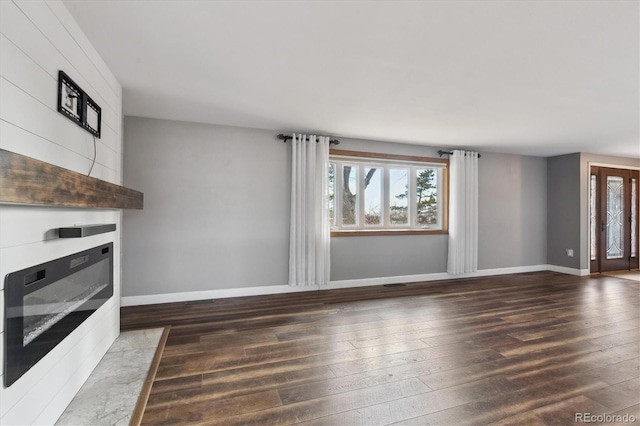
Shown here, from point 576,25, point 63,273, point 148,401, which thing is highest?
point 576,25

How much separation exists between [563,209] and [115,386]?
24.9 feet

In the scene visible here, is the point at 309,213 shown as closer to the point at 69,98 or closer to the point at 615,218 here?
the point at 69,98

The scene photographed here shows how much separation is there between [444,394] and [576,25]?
2.52 meters

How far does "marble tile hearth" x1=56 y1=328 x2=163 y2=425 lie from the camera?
177 cm

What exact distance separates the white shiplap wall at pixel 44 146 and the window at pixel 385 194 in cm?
326

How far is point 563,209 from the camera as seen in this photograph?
607 cm

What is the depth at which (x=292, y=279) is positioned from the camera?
4414 mm

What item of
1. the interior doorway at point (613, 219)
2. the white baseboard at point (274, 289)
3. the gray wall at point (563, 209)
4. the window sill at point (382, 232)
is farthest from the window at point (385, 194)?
the interior doorway at point (613, 219)

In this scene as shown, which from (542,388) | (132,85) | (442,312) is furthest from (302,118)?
(542,388)

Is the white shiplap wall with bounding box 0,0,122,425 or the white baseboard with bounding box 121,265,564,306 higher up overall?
the white shiplap wall with bounding box 0,0,122,425

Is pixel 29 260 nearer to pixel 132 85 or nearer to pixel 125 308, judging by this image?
pixel 132 85

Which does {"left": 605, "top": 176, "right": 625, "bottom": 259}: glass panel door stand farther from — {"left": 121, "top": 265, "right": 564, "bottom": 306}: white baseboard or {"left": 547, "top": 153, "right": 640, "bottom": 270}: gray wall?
{"left": 121, "top": 265, "right": 564, "bottom": 306}: white baseboard

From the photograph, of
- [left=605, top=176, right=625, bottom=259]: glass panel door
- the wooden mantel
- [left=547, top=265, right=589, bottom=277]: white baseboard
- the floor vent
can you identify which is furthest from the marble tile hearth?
[left=605, top=176, right=625, bottom=259]: glass panel door

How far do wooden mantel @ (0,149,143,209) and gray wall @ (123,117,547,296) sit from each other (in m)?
2.12
